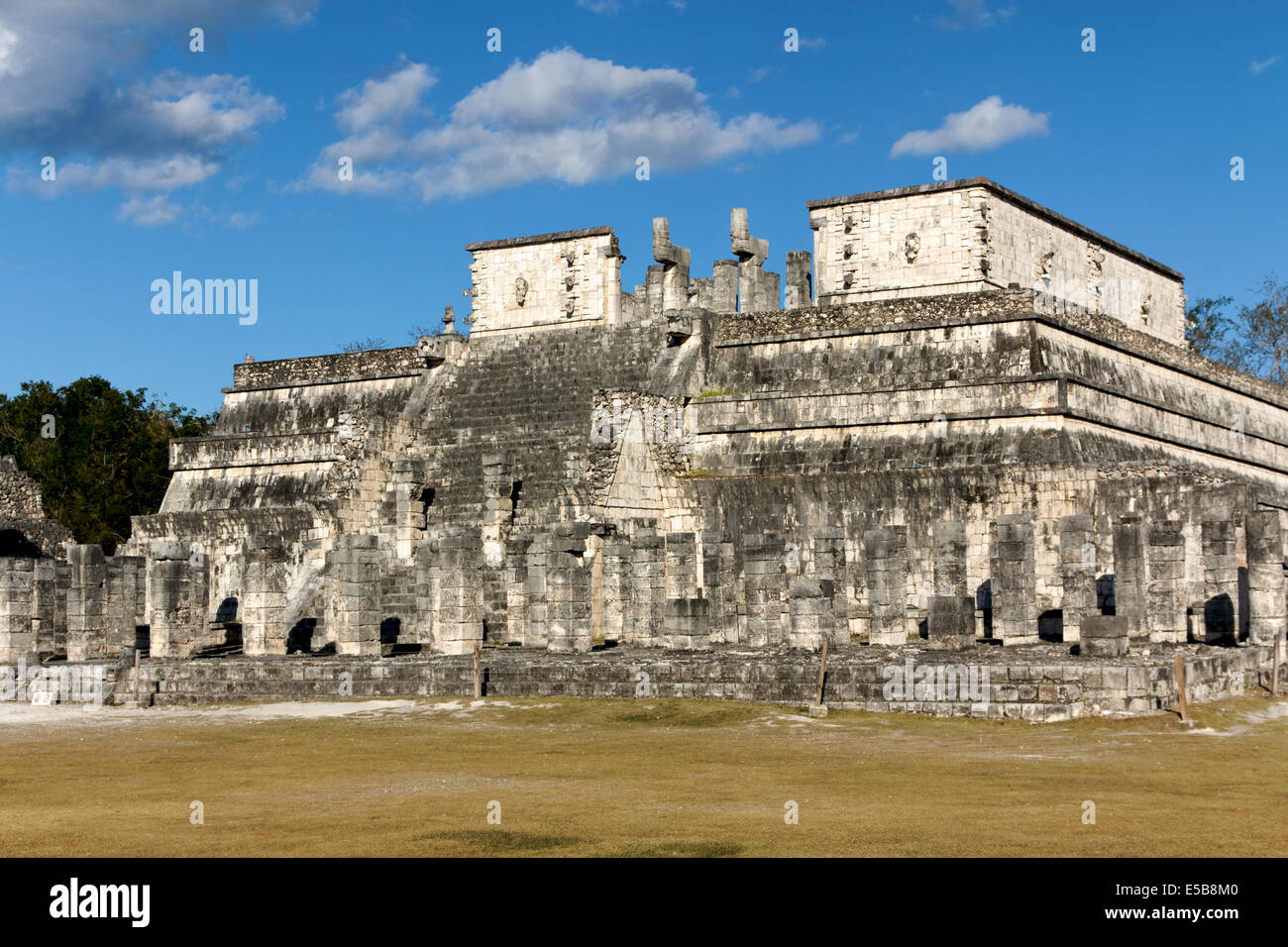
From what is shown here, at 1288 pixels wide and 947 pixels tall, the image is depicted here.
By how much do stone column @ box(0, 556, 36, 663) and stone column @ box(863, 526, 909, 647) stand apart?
1467 centimetres

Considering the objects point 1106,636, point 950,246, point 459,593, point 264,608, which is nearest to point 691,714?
point 1106,636

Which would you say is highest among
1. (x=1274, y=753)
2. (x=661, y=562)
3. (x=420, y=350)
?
(x=420, y=350)

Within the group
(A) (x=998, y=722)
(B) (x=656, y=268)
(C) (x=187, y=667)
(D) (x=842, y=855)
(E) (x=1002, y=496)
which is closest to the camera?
(D) (x=842, y=855)

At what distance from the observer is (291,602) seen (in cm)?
3180

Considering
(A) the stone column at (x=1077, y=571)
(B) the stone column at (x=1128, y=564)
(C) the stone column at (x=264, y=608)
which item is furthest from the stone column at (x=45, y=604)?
(B) the stone column at (x=1128, y=564)

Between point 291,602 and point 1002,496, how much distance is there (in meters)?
13.4

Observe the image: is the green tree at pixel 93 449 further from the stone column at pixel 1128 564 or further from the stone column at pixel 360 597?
the stone column at pixel 1128 564

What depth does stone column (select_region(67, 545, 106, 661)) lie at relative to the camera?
1091 inches

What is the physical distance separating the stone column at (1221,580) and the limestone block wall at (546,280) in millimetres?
17261

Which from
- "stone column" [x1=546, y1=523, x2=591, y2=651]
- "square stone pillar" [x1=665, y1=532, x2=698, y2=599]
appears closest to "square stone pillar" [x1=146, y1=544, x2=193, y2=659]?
"stone column" [x1=546, y1=523, x2=591, y2=651]

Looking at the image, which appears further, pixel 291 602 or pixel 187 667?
pixel 291 602

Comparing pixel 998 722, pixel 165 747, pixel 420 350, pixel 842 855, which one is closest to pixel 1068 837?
pixel 842 855

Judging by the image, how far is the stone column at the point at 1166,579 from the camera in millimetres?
22375

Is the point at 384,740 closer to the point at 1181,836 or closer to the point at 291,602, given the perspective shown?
the point at 1181,836
